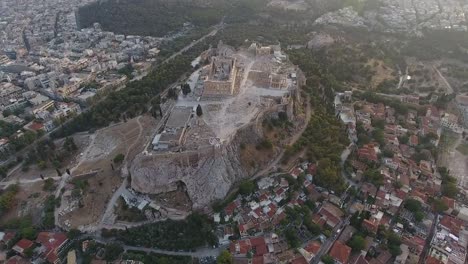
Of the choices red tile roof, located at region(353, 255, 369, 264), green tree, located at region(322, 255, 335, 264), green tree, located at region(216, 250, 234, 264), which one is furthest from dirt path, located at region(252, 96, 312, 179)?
red tile roof, located at region(353, 255, 369, 264)

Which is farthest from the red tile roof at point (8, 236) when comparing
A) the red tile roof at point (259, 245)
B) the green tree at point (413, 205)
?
the green tree at point (413, 205)

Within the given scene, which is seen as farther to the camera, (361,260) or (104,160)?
(104,160)

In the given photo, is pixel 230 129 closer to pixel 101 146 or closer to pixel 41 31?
pixel 101 146

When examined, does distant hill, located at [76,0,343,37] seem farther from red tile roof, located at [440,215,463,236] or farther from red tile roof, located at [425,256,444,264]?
red tile roof, located at [425,256,444,264]

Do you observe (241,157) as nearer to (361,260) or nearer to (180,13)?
(361,260)

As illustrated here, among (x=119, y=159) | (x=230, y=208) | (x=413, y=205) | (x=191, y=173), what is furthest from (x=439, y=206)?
(x=119, y=159)

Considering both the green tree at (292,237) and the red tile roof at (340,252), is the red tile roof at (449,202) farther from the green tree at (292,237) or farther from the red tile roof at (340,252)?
the green tree at (292,237)
